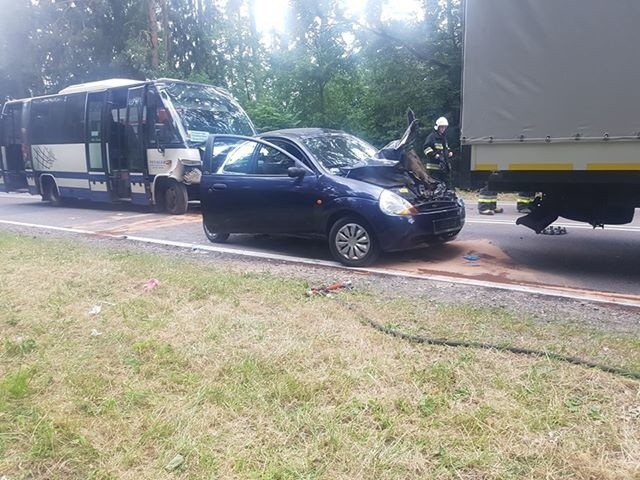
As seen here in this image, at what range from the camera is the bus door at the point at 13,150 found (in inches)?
620

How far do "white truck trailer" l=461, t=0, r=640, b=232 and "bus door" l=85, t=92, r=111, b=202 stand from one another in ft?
31.6

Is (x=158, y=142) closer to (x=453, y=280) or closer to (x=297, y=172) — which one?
(x=297, y=172)

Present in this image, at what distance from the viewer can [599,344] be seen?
143 inches

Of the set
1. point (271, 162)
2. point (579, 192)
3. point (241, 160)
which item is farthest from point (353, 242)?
point (579, 192)

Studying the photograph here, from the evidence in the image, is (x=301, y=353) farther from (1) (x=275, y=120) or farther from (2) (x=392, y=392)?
(1) (x=275, y=120)

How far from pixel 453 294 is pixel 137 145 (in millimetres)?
9041

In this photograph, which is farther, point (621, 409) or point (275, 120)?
point (275, 120)

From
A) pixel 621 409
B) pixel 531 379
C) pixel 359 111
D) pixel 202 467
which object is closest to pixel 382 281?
pixel 531 379

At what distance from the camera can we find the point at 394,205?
619 centimetres

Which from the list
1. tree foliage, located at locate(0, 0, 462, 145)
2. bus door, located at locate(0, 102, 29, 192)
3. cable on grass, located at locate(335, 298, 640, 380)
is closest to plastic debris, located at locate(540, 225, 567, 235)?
cable on grass, located at locate(335, 298, 640, 380)

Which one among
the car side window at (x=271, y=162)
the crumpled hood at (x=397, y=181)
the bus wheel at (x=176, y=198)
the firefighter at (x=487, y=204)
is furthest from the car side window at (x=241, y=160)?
the firefighter at (x=487, y=204)

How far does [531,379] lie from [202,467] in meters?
1.90

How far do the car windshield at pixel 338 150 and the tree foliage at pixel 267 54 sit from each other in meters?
9.60

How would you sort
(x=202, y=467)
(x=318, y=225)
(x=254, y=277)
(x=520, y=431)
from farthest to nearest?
(x=318, y=225), (x=254, y=277), (x=520, y=431), (x=202, y=467)
